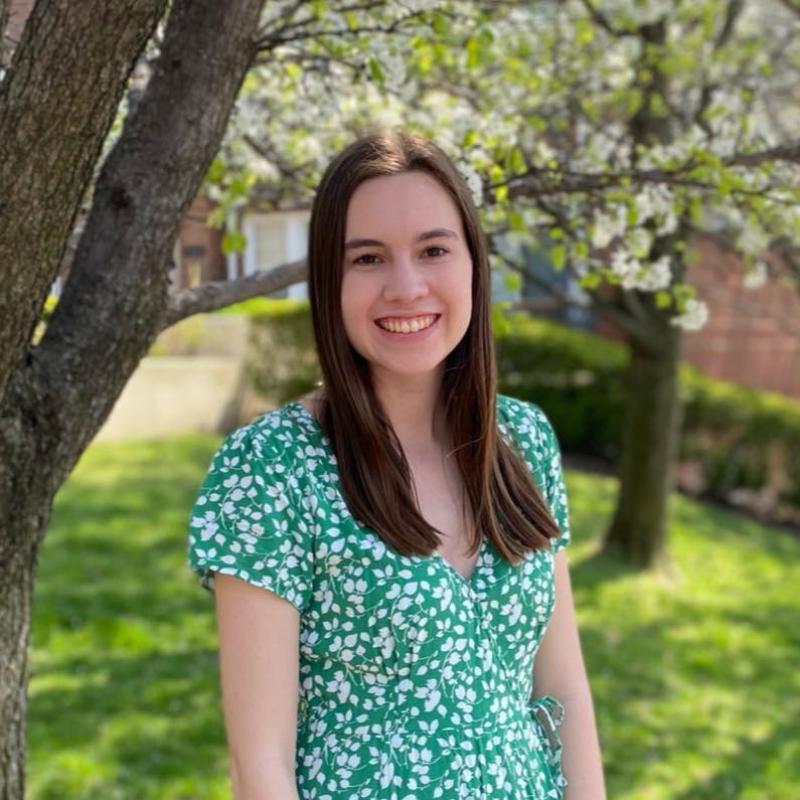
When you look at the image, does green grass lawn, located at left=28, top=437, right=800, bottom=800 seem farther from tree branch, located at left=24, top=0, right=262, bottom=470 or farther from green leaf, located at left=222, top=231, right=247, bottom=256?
tree branch, located at left=24, top=0, right=262, bottom=470

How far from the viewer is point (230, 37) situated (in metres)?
2.54

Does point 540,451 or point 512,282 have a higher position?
point 512,282

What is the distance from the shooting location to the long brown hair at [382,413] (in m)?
2.01

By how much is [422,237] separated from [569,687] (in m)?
0.83

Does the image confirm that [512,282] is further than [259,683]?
Yes

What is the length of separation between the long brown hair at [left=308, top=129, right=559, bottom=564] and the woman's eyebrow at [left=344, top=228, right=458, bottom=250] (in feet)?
0.06

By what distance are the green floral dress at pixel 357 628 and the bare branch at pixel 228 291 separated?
73 cm

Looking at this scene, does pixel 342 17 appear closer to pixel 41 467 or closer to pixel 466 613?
pixel 41 467

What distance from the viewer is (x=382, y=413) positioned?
2125mm

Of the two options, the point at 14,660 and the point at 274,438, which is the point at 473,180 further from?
the point at 14,660

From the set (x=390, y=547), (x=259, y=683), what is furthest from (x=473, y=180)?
(x=259, y=683)

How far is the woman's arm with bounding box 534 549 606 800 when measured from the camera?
2.21 meters

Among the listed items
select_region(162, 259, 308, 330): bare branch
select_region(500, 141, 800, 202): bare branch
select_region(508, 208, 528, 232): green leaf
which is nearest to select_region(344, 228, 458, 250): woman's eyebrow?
select_region(162, 259, 308, 330): bare branch

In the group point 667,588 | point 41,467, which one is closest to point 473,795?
point 41,467
